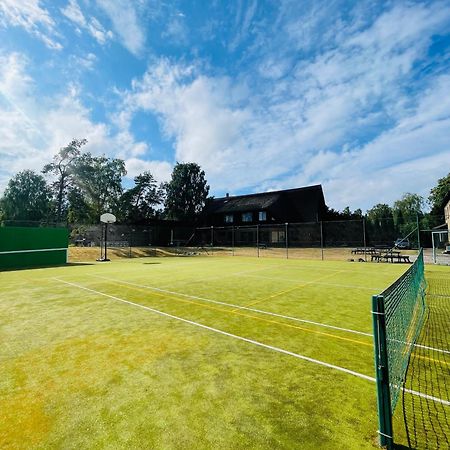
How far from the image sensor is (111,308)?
7.08m

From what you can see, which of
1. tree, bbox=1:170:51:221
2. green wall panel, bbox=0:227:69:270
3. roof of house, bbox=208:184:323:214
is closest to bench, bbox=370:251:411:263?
roof of house, bbox=208:184:323:214

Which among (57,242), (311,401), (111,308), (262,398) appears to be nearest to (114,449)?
(262,398)

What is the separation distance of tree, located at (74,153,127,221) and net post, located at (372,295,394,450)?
40747 mm

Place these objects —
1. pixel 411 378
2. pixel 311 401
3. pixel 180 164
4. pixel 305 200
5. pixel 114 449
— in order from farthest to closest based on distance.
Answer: pixel 180 164
pixel 305 200
pixel 411 378
pixel 311 401
pixel 114 449

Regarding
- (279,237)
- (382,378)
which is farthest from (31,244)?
(279,237)

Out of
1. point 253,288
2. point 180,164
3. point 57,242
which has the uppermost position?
point 180,164

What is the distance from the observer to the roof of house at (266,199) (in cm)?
3881

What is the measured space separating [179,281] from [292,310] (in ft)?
19.6

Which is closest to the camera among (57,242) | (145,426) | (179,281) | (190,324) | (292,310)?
(145,426)

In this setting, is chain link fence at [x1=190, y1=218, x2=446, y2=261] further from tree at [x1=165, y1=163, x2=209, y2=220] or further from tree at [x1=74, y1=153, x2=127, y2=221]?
tree at [x1=74, y1=153, x2=127, y2=221]

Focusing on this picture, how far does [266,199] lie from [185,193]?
1735cm

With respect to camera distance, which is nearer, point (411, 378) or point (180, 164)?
point (411, 378)

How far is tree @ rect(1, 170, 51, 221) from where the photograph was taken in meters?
42.3

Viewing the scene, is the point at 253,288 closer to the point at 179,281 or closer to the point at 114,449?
the point at 179,281
